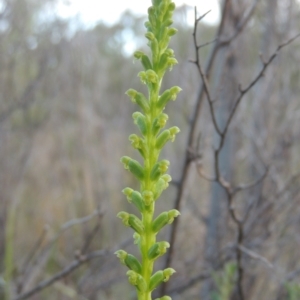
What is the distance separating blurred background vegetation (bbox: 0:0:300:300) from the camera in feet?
10.3

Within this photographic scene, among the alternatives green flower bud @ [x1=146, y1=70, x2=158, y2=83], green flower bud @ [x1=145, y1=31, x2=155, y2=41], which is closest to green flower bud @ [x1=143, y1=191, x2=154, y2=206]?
green flower bud @ [x1=146, y1=70, x2=158, y2=83]

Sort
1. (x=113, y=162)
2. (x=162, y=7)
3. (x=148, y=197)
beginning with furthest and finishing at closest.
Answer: (x=113, y=162), (x=162, y=7), (x=148, y=197)

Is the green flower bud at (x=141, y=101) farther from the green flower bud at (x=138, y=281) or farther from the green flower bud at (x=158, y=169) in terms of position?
the green flower bud at (x=138, y=281)

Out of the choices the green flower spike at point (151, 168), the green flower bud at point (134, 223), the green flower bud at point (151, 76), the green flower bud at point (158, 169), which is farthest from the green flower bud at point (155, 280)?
the green flower bud at point (151, 76)

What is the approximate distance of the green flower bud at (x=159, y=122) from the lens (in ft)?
3.07

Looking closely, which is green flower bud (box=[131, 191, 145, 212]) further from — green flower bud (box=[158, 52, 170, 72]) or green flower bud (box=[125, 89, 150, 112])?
green flower bud (box=[158, 52, 170, 72])

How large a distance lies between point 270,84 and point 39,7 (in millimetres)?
2817

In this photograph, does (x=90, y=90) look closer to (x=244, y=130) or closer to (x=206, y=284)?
(x=244, y=130)

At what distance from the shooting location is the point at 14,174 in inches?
171

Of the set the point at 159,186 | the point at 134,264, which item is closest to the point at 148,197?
the point at 159,186

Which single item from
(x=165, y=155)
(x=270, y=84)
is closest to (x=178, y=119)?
(x=165, y=155)

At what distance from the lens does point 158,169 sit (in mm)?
934

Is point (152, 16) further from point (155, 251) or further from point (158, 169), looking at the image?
point (155, 251)

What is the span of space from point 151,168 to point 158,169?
1.1 inches
